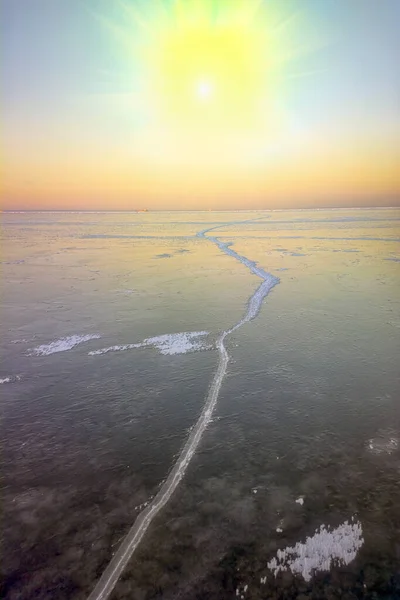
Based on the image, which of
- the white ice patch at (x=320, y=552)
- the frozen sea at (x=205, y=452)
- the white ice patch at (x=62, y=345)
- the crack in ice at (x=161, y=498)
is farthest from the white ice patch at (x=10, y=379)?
the white ice patch at (x=320, y=552)

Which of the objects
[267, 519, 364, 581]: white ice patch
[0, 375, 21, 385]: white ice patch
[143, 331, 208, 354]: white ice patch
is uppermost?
[143, 331, 208, 354]: white ice patch

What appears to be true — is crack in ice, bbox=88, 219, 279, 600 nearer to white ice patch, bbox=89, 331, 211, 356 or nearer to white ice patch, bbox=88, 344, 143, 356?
white ice patch, bbox=89, 331, 211, 356

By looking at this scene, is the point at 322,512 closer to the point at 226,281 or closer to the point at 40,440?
the point at 40,440

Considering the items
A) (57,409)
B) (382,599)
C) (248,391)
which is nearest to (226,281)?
(248,391)

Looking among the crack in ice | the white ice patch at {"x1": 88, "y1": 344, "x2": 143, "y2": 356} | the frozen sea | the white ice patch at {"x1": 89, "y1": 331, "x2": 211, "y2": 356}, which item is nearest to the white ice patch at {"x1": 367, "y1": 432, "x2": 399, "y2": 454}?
the frozen sea

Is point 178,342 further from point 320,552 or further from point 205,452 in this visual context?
point 320,552

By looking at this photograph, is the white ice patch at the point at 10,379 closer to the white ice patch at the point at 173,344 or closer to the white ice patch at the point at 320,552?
the white ice patch at the point at 173,344
